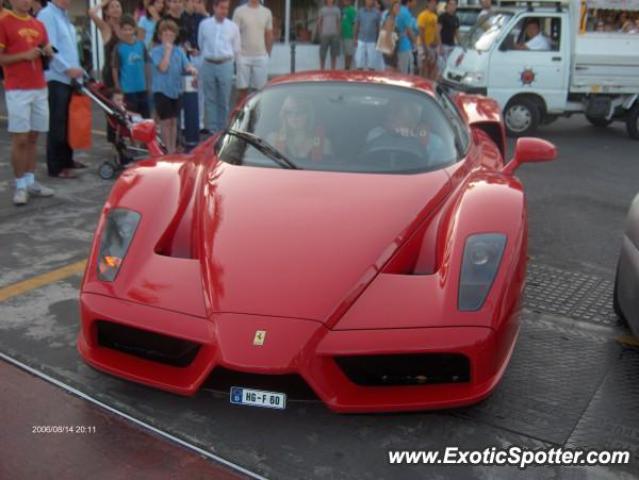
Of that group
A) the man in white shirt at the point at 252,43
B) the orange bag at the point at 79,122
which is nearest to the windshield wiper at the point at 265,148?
the orange bag at the point at 79,122

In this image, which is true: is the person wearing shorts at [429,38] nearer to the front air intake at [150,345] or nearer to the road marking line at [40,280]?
the road marking line at [40,280]

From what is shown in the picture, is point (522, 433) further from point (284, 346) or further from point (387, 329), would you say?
point (284, 346)

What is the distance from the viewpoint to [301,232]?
3.42 m

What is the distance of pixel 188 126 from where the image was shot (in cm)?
864

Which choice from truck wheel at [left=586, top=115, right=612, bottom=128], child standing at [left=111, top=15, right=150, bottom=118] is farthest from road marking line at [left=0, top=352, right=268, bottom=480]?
truck wheel at [left=586, top=115, right=612, bottom=128]

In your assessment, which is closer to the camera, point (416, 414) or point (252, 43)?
point (416, 414)

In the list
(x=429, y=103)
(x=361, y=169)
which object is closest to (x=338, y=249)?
(x=361, y=169)

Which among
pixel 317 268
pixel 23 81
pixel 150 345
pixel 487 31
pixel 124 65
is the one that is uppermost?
pixel 487 31

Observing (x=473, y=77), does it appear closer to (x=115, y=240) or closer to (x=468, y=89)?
(x=468, y=89)

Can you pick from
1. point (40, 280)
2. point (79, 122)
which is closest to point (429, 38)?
point (79, 122)

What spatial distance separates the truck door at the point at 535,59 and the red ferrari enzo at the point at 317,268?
6730 mm

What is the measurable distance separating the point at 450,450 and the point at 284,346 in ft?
2.78

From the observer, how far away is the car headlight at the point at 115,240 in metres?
3.36

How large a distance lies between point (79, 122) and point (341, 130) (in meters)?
3.75
